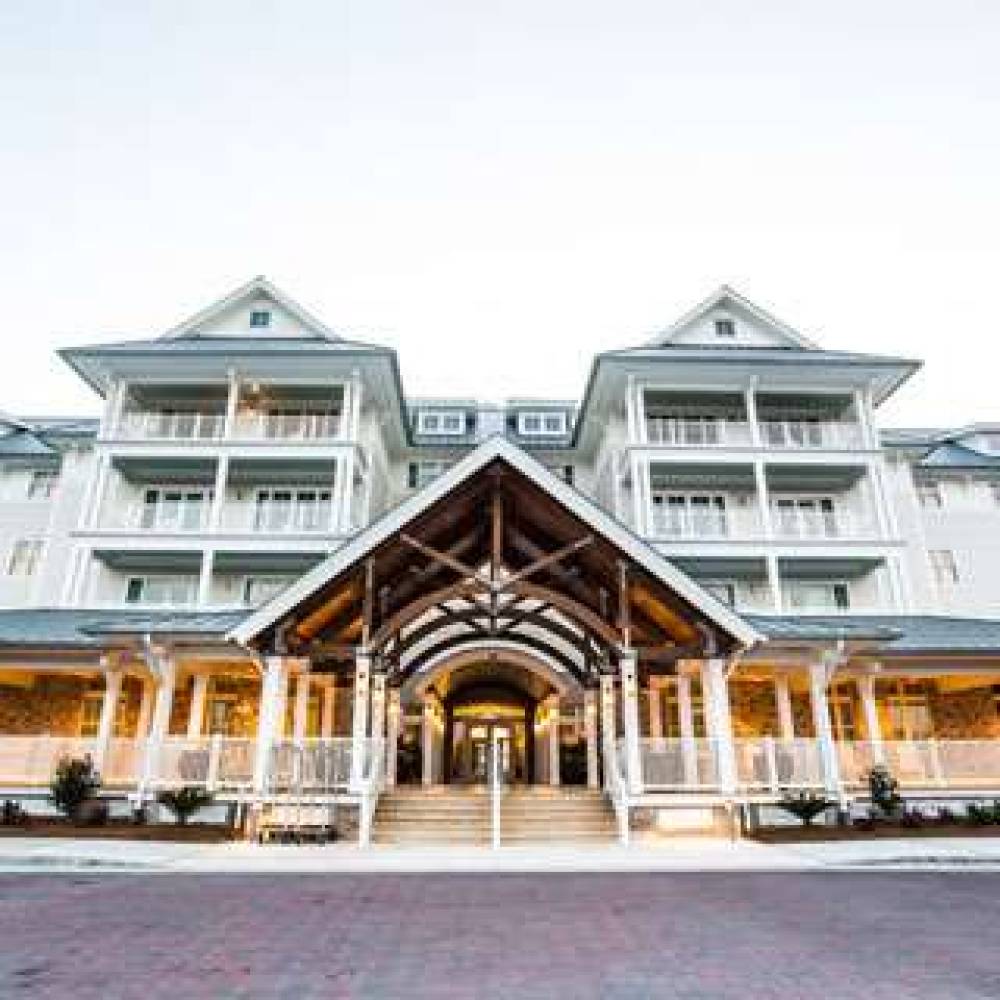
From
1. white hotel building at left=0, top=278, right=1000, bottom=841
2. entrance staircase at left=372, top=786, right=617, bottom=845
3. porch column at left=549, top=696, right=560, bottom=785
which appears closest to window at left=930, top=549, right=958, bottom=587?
white hotel building at left=0, top=278, right=1000, bottom=841

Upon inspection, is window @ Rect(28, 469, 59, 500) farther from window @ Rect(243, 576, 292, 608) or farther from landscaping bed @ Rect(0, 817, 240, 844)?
landscaping bed @ Rect(0, 817, 240, 844)

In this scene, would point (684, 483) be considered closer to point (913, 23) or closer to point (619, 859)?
point (913, 23)

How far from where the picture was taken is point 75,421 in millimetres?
28531

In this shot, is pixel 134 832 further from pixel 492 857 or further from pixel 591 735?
pixel 591 735

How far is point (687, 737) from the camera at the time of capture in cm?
1392

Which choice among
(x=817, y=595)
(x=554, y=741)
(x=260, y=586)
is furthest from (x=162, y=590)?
(x=817, y=595)

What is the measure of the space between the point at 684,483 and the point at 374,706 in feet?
49.7

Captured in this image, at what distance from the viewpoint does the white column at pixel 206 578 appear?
2083 cm

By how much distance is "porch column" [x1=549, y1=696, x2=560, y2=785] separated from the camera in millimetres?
18875

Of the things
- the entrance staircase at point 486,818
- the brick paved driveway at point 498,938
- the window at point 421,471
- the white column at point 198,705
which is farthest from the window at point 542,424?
the brick paved driveway at point 498,938

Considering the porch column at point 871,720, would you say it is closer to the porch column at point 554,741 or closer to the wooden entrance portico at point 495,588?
the wooden entrance portico at point 495,588

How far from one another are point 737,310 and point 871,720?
17.0 m

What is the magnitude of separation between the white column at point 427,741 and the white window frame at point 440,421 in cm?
1376

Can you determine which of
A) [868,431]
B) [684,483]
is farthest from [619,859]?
[868,431]
